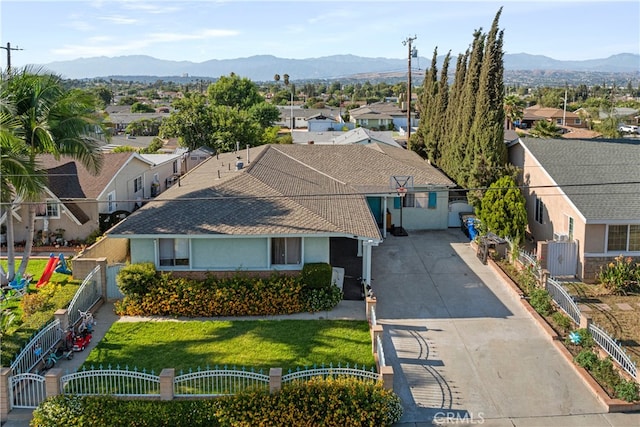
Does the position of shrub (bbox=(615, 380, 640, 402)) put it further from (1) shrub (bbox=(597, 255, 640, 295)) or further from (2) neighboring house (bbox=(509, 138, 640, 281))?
(1) shrub (bbox=(597, 255, 640, 295))

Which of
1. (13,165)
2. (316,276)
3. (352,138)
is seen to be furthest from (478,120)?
(13,165)

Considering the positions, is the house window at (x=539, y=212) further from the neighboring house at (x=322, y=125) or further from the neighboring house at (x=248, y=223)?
the neighboring house at (x=322, y=125)

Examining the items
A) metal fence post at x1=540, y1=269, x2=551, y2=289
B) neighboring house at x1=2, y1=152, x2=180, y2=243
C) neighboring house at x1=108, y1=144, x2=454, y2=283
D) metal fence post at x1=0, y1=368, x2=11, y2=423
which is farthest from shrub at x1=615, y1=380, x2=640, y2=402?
neighboring house at x1=2, y1=152, x2=180, y2=243

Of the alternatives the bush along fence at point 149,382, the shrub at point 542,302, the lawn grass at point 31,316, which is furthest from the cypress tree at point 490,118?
the lawn grass at point 31,316

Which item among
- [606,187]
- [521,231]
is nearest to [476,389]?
[521,231]

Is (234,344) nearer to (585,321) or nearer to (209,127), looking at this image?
(585,321)

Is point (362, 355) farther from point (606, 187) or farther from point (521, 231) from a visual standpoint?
point (606, 187)

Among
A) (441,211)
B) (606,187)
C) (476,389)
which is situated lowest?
(476,389)
